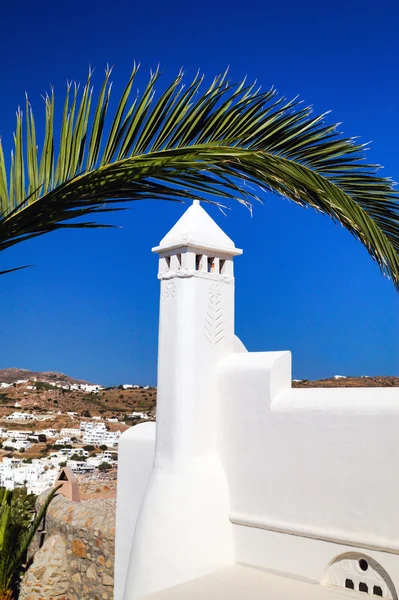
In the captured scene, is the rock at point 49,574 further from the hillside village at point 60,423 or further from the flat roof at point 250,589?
the hillside village at point 60,423

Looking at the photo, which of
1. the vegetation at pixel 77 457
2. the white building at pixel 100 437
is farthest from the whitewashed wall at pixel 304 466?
the white building at pixel 100 437

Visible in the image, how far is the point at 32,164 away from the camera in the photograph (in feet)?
10.2

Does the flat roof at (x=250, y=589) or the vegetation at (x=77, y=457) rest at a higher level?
the flat roof at (x=250, y=589)

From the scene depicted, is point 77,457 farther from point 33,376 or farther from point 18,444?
point 33,376

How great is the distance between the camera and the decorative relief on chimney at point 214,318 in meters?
7.30

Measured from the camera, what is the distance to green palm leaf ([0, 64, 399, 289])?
3.12 metres

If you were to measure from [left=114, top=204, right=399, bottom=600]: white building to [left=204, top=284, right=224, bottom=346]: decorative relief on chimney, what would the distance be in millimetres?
14

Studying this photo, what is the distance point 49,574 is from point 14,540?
1909 millimetres

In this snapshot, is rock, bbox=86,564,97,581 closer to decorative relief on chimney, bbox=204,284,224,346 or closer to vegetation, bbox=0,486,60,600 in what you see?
vegetation, bbox=0,486,60,600

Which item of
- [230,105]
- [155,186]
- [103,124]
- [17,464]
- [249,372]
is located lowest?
[17,464]

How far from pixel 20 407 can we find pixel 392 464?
34.6 metres

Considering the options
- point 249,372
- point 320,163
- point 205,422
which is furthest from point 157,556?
point 320,163

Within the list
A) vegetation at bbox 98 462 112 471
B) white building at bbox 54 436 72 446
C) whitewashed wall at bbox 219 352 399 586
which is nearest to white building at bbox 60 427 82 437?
white building at bbox 54 436 72 446

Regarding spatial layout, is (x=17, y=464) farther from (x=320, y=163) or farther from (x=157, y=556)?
(x=320, y=163)
